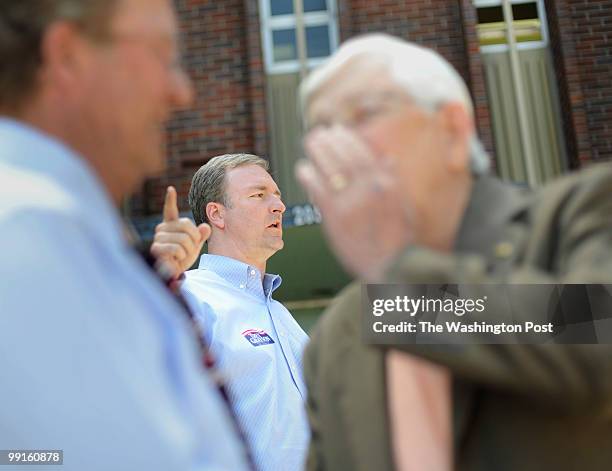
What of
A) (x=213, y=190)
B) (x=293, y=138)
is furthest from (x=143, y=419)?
(x=293, y=138)

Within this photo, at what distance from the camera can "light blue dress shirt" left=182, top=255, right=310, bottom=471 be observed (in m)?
2.94

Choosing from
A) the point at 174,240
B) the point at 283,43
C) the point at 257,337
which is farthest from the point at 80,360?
the point at 283,43

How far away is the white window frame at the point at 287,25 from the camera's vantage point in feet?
25.0

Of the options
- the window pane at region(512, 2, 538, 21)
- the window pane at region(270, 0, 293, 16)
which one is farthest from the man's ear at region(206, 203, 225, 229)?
the window pane at region(512, 2, 538, 21)

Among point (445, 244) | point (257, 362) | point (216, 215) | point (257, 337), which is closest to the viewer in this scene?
point (445, 244)

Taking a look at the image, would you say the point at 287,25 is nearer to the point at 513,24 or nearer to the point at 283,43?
the point at 283,43

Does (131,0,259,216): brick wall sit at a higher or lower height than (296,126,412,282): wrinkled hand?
higher

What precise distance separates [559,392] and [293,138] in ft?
21.8

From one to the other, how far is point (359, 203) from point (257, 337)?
209 cm

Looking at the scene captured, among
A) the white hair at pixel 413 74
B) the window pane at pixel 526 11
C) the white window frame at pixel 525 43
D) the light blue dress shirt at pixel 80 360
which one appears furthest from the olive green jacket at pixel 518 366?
the window pane at pixel 526 11

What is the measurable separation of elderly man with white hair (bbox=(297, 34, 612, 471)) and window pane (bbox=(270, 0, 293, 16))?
659cm

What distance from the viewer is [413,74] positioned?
1.28 meters

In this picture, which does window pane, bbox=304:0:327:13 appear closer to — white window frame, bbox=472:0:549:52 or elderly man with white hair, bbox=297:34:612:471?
white window frame, bbox=472:0:549:52

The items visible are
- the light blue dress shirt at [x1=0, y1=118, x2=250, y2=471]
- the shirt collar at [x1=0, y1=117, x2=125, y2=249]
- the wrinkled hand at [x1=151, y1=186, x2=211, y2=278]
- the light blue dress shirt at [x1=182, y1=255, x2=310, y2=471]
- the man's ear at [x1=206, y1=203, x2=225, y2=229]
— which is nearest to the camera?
the light blue dress shirt at [x1=0, y1=118, x2=250, y2=471]
